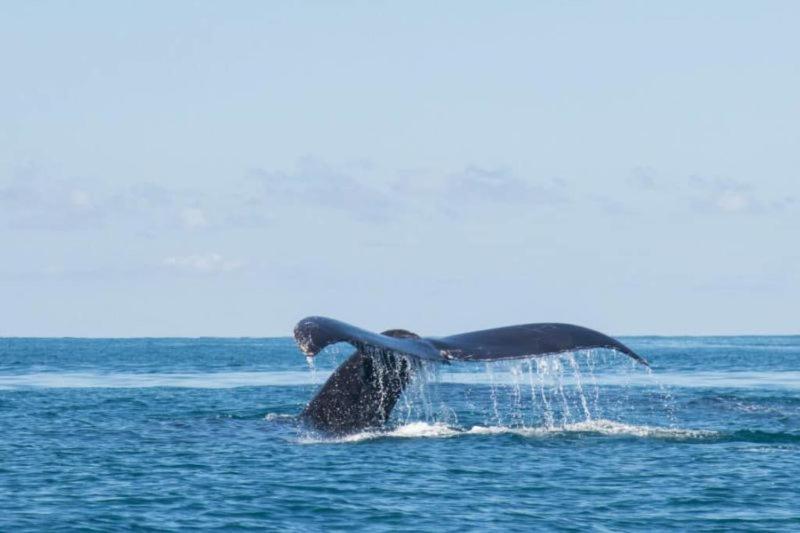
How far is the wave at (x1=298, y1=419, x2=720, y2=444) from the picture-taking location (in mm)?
20359

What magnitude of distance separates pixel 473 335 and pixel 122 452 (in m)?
5.71

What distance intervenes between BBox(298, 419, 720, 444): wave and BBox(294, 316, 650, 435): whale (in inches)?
30.9

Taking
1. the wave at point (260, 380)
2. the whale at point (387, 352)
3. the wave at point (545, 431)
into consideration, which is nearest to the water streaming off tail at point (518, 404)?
the whale at point (387, 352)

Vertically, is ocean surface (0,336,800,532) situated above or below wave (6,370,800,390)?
below

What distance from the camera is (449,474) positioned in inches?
669

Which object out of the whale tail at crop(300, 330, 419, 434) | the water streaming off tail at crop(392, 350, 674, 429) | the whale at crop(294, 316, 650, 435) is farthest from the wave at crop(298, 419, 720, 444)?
the whale at crop(294, 316, 650, 435)

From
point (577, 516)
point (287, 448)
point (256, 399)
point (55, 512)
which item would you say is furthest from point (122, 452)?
point (256, 399)

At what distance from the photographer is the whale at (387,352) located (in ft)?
49.5

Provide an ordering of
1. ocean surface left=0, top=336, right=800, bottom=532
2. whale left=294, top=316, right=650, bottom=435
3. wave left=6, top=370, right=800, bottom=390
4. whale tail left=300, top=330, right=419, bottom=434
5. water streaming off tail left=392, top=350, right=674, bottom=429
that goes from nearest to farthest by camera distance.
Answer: ocean surface left=0, top=336, right=800, bottom=532, whale left=294, top=316, right=650, bottom=435, whale tail left=300, top=330, right=419, bottom=434, water streaming off tail left=392, top=350, right=674, bottom=429, wave left=6, top=370, right=800, bottom=390

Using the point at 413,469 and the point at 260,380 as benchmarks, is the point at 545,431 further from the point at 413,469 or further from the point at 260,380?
the point at 260,380

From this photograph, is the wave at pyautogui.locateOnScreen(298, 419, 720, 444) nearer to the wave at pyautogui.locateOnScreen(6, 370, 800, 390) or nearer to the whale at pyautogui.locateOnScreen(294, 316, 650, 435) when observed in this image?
the whale at pyautogui.locateOnScreen(294, 316, 650, 435)

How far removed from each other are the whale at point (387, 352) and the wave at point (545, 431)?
30.9 inches

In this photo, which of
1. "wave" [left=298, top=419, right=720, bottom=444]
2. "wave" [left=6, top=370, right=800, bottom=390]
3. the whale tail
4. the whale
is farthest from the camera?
"wave" [left=6, top=370, right=800, bottom=390]

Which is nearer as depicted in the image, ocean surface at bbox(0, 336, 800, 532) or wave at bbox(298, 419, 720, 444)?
ocean surface at bbox(0, 336, 800, 532)
